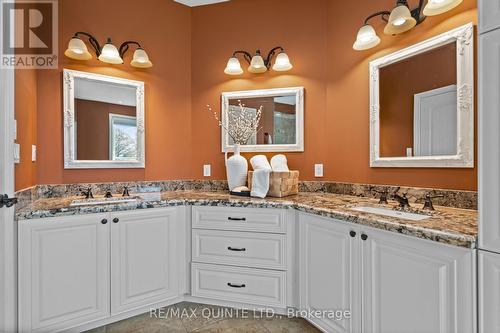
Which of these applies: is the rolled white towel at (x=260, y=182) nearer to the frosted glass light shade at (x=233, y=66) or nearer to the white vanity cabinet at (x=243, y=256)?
the white vanity cabinet at (x=243, y=256)

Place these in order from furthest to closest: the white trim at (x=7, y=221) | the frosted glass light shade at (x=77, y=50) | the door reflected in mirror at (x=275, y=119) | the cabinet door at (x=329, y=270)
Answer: the door reflected in mirror at (x=275, y=119)
the frosted glass light shade at (x=77, y=50)
the cabinet door at (x=329, y=270)
the white trim at (x=7, y=221)

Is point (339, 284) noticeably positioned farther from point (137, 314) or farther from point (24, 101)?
point (24, 101)

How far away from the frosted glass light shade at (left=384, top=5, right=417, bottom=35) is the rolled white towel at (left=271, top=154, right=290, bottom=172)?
123cm

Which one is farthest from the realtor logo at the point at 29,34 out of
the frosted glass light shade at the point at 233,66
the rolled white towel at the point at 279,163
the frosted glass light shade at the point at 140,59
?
the rolled white towel at the point at 279,163

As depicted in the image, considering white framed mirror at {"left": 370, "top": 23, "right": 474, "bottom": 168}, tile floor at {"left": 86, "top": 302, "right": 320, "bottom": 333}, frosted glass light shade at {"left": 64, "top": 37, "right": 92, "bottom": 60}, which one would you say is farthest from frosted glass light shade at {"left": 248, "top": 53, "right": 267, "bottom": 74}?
tile floor at {"left": 86, "top": 302, "right": 320, "bottom": 333}

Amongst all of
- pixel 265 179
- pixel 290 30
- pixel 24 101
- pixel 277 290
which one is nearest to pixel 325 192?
pixel 265 179

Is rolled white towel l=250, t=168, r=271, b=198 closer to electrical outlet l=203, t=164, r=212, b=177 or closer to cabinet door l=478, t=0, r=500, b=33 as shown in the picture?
electrical outlet l=203, t=164, r=212, b=177

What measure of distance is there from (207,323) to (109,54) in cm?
224

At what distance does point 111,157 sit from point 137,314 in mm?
1290

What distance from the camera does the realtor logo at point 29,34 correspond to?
147 centimetres

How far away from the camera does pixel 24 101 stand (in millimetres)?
1836

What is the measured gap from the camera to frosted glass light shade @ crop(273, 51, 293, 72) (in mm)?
2516

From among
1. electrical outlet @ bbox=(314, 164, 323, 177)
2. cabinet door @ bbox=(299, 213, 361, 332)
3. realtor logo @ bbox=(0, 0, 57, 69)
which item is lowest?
cabinet door @ bbox=(299, 213, 361, 332)

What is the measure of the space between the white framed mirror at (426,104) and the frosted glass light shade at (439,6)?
0.14m
